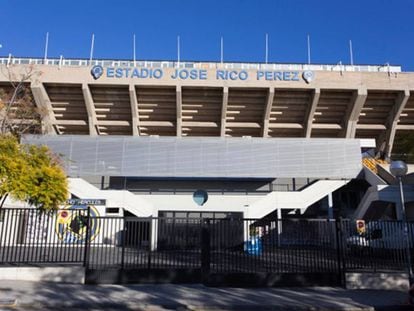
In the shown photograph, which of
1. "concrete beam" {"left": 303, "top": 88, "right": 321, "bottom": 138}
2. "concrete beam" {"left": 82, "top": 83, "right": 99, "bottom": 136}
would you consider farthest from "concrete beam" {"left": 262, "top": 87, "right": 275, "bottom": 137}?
"concrete beam" {"left": 82, "top": 83, "right": 99, "bottom": 136}

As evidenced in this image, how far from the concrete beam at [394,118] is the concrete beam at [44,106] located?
110 feet

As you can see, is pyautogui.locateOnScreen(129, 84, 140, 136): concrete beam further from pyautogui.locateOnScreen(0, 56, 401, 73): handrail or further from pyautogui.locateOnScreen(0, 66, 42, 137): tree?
pyautogui.locateOnScreen(0, 66, 42, 137): tree

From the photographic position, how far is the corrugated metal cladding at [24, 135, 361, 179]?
33031 mm

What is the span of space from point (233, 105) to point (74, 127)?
54.1ft

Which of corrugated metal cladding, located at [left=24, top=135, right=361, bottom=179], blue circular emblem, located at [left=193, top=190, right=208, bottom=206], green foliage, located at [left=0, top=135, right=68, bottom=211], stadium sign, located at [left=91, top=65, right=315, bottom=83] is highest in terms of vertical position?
stadium sign, located at [left=91, top=65, right=315, bottom=83]

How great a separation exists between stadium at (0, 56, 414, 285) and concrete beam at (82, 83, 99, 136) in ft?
0.36

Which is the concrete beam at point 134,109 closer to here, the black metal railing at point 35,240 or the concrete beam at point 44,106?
the concrete beam at point 44,106

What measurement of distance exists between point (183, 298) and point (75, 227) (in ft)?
19.5

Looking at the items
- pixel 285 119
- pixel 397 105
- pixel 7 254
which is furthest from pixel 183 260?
pixel 397 105

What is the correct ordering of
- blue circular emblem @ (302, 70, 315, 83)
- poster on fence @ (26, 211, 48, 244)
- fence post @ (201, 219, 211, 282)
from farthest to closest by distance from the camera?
1. blue circular emblem @ (302, 70, 315, 83)
2. poster on fence @ (26, 211, 48, 244)
3. fence post @ (201, 219, 211, 282)

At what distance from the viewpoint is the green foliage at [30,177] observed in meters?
12.4

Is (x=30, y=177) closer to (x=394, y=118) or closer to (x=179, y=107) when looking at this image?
(x=179, y=107)

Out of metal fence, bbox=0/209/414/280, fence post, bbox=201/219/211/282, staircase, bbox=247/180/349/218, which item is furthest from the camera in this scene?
staircase, bbox=247/180/349/218

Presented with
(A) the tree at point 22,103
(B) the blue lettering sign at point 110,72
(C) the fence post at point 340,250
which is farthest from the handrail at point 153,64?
(C) the fence post at point 340,250
